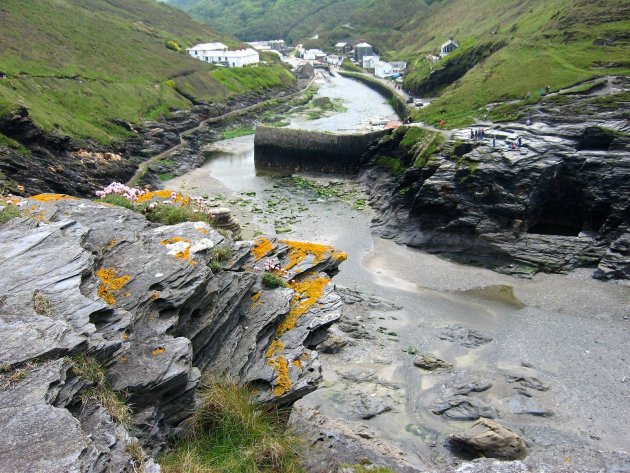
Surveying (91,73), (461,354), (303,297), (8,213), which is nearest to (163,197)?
(8,213)

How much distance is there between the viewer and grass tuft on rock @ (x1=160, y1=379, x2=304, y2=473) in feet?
34.6

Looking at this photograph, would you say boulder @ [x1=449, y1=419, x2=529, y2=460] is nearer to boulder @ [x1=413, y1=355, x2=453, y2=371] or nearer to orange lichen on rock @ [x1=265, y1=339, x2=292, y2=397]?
boulder @ [x1=413, y1=355, x2=453, y2=371]

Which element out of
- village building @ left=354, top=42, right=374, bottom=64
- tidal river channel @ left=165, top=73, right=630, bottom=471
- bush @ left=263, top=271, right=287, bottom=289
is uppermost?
village building @ left=354, top=42, right=374, bottom=64

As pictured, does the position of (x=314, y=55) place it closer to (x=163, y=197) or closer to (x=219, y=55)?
(x=219, y=55)

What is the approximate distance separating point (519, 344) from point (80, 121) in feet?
180

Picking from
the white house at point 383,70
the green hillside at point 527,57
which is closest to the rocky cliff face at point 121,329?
the green hillside at point 527,57

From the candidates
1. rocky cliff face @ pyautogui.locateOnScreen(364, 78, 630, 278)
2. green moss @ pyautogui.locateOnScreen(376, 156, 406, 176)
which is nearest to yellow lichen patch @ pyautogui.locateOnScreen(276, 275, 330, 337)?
rocky cliff face @ pyautogui.locateOnScreen(364, 78, 630, 278)

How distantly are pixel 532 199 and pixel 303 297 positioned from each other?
26.0 metres

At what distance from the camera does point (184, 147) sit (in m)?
69.8

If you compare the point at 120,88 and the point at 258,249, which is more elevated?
the point at 120,88

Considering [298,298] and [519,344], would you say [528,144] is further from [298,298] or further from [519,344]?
[298,298]

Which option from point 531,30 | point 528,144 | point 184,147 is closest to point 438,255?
point 528,144

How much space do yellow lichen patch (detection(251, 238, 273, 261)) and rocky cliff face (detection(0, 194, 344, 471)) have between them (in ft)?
2.86

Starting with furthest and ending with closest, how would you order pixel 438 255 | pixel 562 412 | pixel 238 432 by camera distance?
pixel 438 255
pixel 562 412
pixel 238 432
